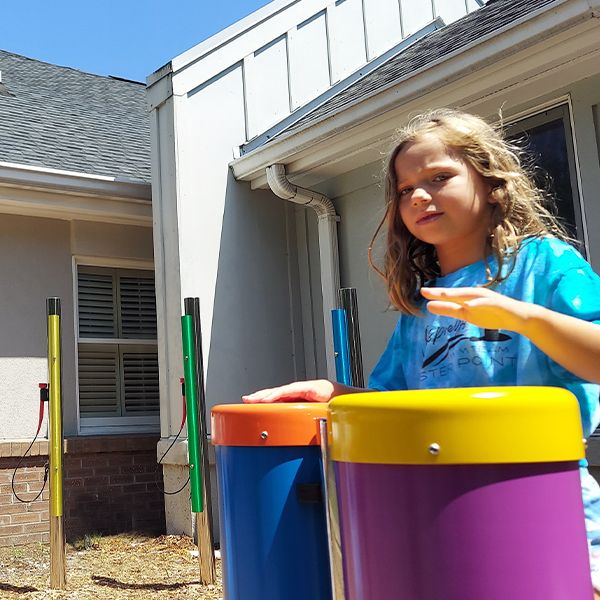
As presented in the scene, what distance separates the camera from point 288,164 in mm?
6352

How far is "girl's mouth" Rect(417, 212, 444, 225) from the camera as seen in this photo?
4.88 ft

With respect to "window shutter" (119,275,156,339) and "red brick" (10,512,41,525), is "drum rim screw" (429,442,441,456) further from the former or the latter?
"window shutter" (119,275,156,339)

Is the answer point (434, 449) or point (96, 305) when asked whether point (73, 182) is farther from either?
point (434, 449)

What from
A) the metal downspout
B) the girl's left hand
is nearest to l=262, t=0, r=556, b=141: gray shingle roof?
the metal downspout

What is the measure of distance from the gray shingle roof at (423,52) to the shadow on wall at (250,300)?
709mm

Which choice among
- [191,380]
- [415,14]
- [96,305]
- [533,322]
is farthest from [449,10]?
[533,322]

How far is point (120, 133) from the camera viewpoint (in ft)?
29.4

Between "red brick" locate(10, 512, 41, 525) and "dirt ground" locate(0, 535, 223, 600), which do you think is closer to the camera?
"dirt ground" locate(0, 535, 223, 600)

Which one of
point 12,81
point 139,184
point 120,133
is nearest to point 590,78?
point 139,184

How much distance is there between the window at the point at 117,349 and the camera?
23.8 ft

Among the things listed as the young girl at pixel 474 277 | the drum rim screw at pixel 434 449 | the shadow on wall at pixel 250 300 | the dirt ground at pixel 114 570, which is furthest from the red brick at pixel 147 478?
the drum rim screw at pixel 434 449

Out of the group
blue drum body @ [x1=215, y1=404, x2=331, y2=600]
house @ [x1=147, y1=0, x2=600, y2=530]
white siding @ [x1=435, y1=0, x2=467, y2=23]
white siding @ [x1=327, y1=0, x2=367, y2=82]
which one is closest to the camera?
blue drum body @ [x1=215, y1=404, x2=331, y2=600]

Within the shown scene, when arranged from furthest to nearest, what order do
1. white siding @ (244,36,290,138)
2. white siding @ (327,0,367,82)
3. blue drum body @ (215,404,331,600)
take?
1. white siding @ (327,0,367,82)
2. white siding @ (244,36,290,138)
3. blue drum body @ (215,404,331,600)

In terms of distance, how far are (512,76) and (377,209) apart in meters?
1.81
